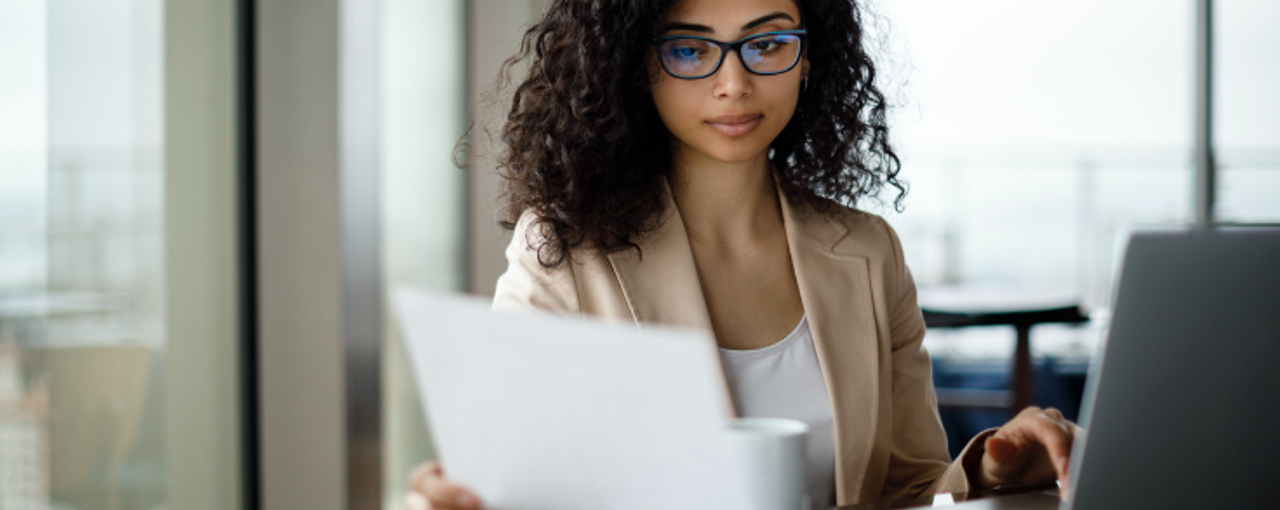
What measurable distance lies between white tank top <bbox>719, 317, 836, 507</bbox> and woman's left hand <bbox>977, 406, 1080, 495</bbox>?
263mm

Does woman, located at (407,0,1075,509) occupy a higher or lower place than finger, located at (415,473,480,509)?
higher

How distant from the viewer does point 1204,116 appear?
3.77 metres

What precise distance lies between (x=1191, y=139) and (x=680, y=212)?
3.42m

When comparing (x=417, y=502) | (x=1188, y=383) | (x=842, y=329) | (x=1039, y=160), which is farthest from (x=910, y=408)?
(x=1039, y=160)

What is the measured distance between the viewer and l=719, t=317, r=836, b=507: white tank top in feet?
4.26

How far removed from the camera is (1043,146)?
4863 mm

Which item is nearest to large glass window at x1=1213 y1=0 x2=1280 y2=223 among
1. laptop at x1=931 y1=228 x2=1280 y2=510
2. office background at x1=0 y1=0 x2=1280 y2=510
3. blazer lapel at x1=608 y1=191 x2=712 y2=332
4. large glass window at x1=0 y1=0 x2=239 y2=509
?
office background at x1=0 y1=0 x2=1280 y2=510

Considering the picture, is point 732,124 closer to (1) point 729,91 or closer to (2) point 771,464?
(1) point 729,91

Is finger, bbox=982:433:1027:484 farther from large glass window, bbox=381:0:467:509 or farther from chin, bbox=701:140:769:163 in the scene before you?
large glass window, bbox=381:0:467:509

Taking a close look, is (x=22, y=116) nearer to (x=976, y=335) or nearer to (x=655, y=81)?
(x=655, y=81)

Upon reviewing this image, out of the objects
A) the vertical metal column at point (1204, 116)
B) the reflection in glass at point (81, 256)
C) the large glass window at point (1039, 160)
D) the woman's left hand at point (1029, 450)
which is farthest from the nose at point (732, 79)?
the vertical metal column at point (1204, 116)

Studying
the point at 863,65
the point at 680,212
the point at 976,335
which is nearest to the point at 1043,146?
the point at 976,335

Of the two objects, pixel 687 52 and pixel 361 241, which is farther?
pixel 361 241

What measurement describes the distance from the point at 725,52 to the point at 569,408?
2.89ft
